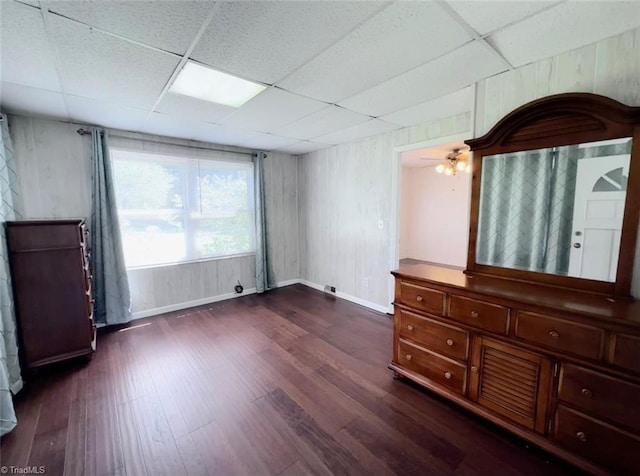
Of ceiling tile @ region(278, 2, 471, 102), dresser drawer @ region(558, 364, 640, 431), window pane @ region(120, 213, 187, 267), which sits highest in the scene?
ceiling tile @ region(278, 2, 471, 102)

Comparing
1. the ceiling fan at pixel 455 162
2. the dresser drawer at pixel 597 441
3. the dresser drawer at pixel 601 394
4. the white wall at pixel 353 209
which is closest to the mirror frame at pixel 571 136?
the dresser drawer at pixel 601 394

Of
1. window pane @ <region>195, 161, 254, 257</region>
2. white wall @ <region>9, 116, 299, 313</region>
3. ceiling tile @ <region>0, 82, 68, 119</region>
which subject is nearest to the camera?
ceiling tile @ <region>0, 82, 68, 119</region>

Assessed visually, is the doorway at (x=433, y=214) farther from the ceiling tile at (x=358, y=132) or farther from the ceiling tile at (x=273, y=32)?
the ceiling tile at (x=273, y=32)

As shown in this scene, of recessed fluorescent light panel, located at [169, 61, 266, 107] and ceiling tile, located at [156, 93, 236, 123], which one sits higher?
recessed fluorescent light panel, located at [169, 61, 266, 107]

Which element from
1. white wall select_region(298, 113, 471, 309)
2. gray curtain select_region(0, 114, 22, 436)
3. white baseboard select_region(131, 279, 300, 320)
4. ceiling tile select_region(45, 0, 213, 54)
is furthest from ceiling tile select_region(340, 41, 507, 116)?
white baseboard select_region(131, 279, 300, 320)

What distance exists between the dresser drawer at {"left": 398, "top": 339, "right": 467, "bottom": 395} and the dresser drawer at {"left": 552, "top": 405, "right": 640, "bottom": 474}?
52cm

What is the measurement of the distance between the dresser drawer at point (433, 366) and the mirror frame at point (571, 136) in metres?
0.77

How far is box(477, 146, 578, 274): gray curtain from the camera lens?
1.78m

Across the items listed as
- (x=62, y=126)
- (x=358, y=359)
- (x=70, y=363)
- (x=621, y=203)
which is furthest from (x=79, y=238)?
(x=621, y=203)

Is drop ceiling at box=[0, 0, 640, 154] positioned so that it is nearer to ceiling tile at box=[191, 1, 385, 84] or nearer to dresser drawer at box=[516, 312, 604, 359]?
ceiling tile at box=[191, 1, 385, 84]

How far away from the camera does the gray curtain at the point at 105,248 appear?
3133 millimetres

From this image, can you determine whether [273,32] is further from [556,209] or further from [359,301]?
[359,301]

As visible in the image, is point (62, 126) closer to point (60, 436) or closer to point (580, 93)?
point (60, 436)

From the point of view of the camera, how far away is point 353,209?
4098mm
